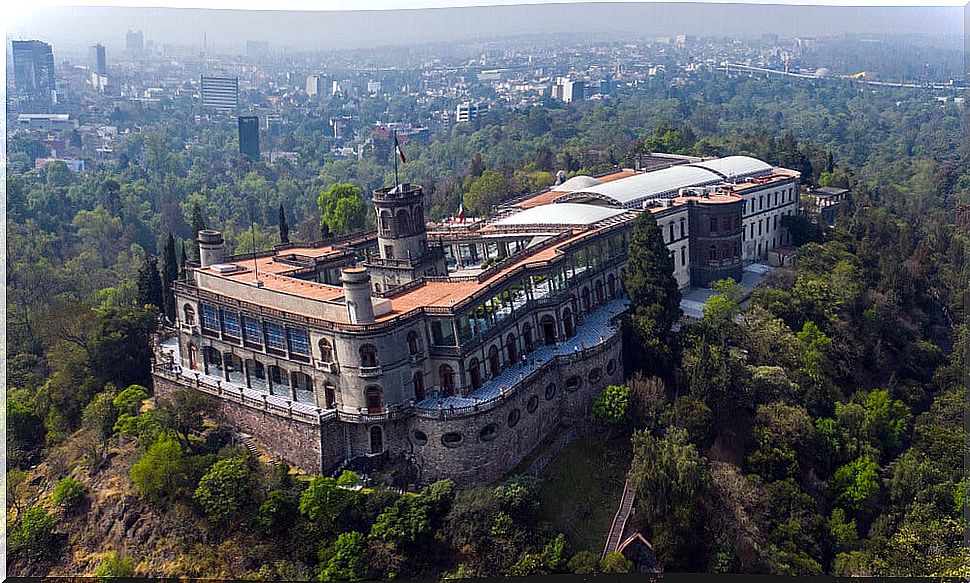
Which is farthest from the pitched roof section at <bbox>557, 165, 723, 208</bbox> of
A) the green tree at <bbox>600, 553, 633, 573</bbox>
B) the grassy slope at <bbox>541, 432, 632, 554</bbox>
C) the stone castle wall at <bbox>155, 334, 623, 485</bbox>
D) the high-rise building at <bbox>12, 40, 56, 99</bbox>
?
the high-rise building at <bbox>12, 40, 56, 99</bbox>

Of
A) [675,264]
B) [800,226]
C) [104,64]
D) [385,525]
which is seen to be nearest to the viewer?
[385,525]

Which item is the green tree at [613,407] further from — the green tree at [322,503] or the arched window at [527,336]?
the green tree at [322,503]

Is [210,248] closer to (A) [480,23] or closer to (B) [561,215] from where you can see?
(B) [561,215]

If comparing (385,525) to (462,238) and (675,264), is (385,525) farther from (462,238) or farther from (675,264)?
(675,264)

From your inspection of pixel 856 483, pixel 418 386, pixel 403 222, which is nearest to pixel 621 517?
pixel 418 386

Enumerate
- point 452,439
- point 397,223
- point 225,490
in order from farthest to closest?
1. point 397,223
2. point 452,439
3. point 225,490

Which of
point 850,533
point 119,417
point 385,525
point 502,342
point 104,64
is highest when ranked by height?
point 104,64

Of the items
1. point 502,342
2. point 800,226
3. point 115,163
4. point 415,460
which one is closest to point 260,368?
point 415,460
